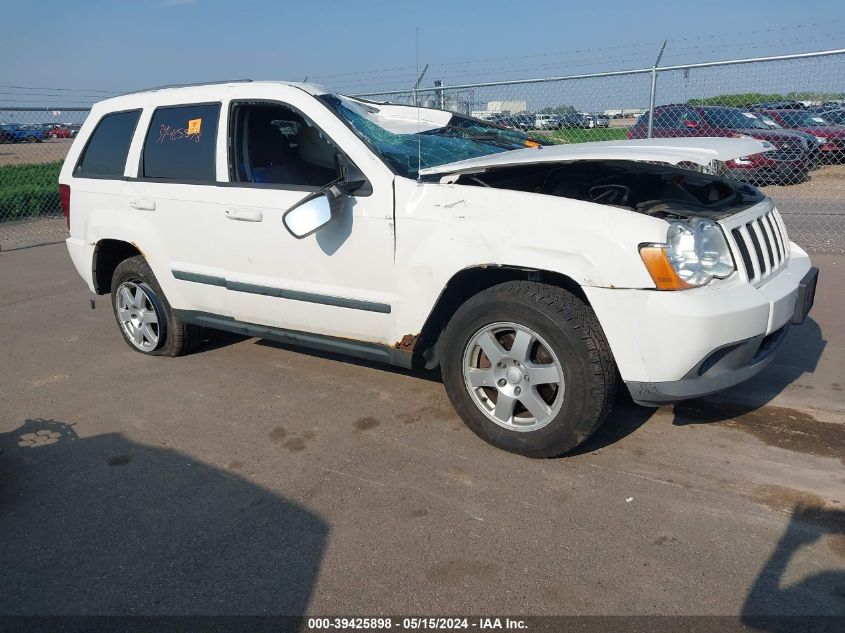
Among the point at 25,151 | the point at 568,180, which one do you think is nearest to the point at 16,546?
the point at 568,180

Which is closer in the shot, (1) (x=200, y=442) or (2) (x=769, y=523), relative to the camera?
(2) (x=769, y=523)

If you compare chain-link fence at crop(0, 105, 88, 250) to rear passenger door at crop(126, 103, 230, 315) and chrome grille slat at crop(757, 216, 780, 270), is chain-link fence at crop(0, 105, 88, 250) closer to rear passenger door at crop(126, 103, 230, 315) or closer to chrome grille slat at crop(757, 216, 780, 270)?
rear passenger door at crop(126, 103, 230, 315)

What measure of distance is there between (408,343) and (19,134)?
15.3 m

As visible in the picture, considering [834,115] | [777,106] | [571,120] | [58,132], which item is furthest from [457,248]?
[58,132]

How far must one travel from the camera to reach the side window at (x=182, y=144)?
4656 mm

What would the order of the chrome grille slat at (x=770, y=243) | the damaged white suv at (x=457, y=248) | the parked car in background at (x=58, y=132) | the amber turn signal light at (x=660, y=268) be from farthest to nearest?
the parked car in background at (x=58, y=132), the chrome grille slat at (x=770, y=243), the damaged white suv at (x=457, y=248), the amber turn signal light at (x=660, y=268)

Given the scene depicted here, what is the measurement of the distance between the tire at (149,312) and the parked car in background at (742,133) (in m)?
6.60

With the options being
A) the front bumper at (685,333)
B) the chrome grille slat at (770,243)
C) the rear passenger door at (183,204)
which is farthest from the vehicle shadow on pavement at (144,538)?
the chrome grille slat at (770,243)

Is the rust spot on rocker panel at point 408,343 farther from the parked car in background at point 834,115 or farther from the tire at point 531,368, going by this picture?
the parked car in background at point 834,115

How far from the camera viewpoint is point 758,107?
1205cm

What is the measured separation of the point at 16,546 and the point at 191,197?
2337mm

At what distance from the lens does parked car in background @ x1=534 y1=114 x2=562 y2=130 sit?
9.55 metres

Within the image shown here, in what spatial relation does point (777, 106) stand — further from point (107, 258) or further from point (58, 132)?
point (58, 132)

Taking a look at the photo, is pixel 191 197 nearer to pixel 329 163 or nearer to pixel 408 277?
pixel 329 163
